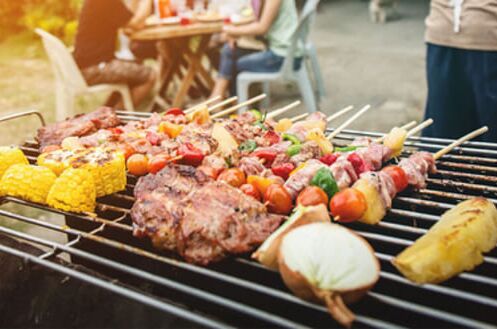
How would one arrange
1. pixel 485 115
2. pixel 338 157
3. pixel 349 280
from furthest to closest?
pixel 485 115
pixel 338 157
pixel 349 280

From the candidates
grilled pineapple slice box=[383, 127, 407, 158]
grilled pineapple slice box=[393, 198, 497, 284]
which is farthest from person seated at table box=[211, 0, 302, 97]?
grilled pineapple slice box=[393, 198, 497, 284]

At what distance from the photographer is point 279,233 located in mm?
1915

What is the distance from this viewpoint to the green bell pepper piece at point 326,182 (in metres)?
2.33

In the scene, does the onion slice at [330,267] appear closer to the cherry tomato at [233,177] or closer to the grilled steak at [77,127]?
the cherry tomato at [233,177]

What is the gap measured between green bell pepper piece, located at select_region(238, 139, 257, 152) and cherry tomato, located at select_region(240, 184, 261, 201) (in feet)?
1.66

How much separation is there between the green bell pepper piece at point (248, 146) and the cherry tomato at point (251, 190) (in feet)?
1.66

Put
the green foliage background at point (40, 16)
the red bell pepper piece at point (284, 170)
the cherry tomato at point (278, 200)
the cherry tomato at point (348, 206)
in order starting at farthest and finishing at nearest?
the green foliage background at point (40, 16), the red bell pepper piece at point (284, 170), the cherry tomato at point (278, 200), the cherry tomato at point (348, 206)

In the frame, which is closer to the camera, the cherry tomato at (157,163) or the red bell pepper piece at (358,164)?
the red bell pepper piece at (358,164)

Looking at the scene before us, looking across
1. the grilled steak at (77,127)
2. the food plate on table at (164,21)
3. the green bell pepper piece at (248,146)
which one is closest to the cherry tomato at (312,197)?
the green bell pepper piece at (248,146)

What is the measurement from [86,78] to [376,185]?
580 cm

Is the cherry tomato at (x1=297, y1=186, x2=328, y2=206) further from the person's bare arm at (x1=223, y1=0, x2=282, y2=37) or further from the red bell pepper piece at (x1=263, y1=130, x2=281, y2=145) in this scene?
the person's bare arm at (x1=223, y1=0, x2=282, y2=37)

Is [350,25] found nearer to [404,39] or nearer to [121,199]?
[404,39]

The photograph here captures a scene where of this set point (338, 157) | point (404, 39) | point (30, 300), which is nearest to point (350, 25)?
point (404, 39)

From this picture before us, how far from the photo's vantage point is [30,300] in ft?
7.21
